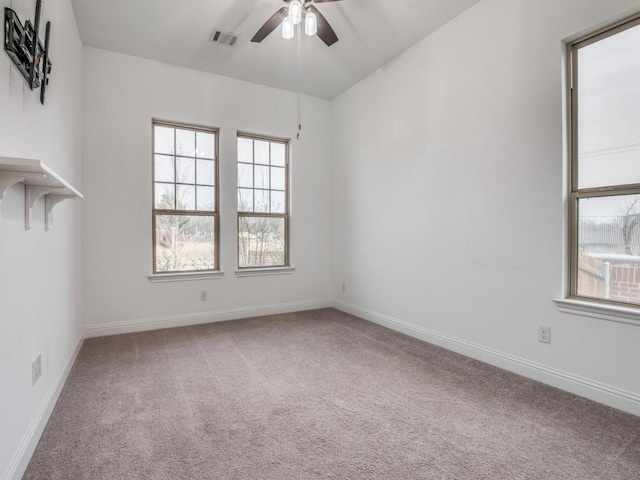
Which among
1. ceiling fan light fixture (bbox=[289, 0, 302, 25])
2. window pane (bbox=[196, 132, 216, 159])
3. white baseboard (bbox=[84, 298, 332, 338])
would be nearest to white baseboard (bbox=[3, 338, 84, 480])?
white baseboard (bbox=[84, 298, 332, 338])

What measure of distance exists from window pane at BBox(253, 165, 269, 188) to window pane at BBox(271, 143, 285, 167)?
0.59 ft

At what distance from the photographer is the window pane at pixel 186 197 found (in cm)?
413

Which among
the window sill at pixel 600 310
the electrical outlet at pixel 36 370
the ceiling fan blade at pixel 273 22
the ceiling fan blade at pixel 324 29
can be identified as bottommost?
the electrical outlet at pixel 36 370

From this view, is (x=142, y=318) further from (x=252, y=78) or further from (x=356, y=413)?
(x=252, y=78)

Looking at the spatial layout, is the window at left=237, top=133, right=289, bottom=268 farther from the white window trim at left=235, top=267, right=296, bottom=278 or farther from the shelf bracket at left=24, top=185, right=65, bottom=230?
the shelf bracket at left=24, top=185, right=65, bottom=230

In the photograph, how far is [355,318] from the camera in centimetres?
446

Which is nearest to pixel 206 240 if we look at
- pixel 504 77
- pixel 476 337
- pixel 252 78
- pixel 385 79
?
pixel 252 78

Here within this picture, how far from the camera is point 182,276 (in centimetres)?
405

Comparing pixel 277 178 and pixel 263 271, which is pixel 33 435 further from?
pixel 277 178

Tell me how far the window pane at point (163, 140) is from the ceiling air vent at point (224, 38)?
3.90ft

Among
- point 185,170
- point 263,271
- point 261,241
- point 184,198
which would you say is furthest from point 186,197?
point 263,271

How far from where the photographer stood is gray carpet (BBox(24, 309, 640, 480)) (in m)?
1.63

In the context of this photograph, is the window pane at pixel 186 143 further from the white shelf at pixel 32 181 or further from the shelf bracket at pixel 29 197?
the shelf bracket at pixel 29 197

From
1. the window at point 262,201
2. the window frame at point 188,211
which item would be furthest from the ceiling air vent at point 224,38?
the window at point 262,201
